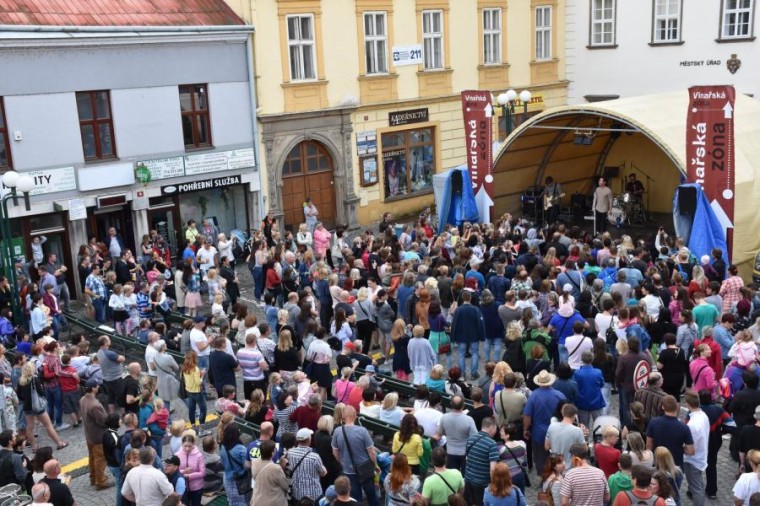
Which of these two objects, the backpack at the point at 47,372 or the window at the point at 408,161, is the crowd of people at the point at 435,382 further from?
the window at the point at 408,161

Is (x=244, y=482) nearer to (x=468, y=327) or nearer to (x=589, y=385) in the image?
(x=589, y=385)

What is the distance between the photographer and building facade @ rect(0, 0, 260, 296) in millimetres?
18969

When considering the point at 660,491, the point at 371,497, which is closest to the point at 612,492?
the point at 660,491

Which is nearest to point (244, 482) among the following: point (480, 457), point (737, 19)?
point (480, 457)

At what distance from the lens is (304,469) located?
866 centimetres

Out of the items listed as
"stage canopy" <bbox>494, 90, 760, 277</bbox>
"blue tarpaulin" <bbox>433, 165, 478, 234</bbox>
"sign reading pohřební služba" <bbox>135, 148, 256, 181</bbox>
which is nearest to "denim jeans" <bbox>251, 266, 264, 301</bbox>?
"sign reading pohřební služba" <bbox>135, 148, 256, 181</bbox>

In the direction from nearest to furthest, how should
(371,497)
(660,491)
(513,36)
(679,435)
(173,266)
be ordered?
(660,491) < (679,435) < (371,497) < (173,266) < (513,36)

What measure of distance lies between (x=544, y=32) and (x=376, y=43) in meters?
8.36

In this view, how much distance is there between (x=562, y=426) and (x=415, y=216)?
1937 centimetres

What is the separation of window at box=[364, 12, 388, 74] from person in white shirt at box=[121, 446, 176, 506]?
19.4 metres

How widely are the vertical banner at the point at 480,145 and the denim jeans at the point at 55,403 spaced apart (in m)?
12.3

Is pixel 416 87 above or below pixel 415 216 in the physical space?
above

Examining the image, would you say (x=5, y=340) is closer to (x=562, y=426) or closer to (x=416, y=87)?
A: (x=562, y=426)

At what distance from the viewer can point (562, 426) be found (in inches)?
346
